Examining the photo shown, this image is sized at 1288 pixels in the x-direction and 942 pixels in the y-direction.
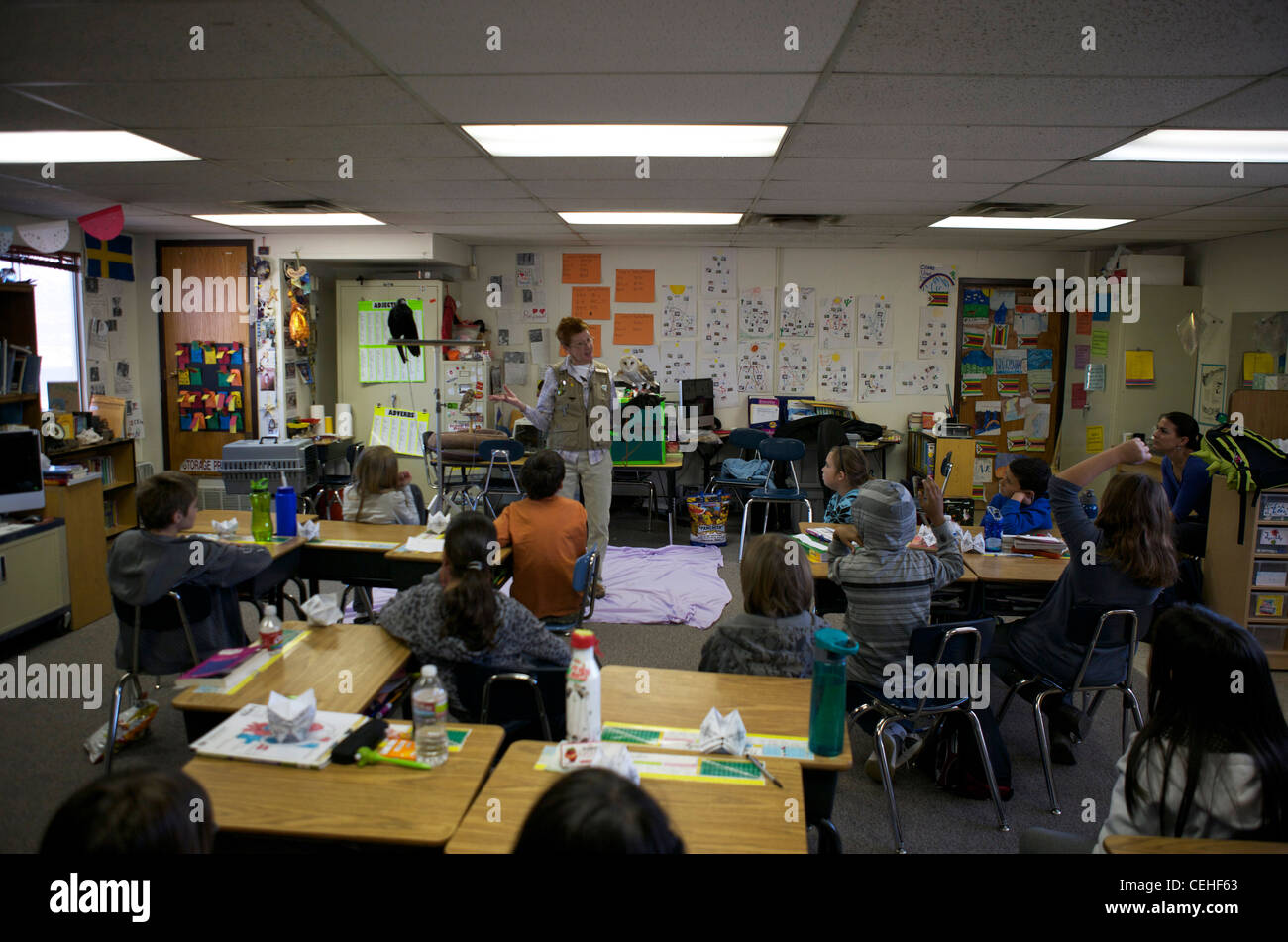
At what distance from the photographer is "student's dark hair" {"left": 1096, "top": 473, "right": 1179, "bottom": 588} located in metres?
3.08

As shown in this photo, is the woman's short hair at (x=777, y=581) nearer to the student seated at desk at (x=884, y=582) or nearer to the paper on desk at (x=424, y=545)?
the student seated at desk at (x=884, y=582)

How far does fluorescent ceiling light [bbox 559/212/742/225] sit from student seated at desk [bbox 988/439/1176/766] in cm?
342

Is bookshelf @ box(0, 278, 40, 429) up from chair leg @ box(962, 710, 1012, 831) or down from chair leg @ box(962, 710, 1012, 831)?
up

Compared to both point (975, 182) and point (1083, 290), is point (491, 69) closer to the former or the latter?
point (975, 182)

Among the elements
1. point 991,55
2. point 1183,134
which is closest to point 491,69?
point 991,55

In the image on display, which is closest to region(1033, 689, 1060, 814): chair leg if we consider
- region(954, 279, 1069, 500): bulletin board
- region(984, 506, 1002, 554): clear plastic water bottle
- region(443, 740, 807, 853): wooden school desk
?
region(984, 506, 1002, 554): clear plastic water bottle

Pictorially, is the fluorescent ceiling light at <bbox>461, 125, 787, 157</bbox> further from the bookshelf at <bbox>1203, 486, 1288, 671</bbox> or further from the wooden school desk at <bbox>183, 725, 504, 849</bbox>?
the bookshelf at <bbox>1203, 486, 1288, 671</bbox>

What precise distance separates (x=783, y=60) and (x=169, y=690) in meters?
4.01

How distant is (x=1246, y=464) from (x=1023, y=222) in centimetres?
247

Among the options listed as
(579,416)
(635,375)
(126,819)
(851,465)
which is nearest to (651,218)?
(635,375)

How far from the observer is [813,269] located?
8.02m

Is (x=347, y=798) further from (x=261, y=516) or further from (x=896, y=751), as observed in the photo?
(x=261, y=516)

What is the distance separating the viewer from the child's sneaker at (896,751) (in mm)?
3053
